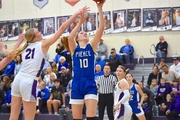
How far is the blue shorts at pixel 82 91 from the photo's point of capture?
7281 millimetres

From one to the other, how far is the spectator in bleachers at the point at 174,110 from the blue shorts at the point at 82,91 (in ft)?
21.6

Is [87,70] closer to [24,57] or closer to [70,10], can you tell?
[24,57]

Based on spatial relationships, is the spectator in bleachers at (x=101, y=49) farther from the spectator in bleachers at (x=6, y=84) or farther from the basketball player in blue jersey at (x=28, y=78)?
the basketball player in blue jersey at (x=28, y=78)

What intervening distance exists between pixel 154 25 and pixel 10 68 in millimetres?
7265

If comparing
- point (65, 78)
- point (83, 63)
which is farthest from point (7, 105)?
point (83, 63)

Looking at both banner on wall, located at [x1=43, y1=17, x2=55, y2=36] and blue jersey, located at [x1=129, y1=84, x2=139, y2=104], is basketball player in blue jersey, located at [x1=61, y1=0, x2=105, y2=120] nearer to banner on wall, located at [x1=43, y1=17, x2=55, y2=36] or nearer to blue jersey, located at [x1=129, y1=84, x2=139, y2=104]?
blue jersey, located at [x1=129, y1=84, x2=139, y2=104]

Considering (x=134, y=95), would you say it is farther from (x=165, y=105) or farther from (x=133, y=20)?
(x=133, y=20)

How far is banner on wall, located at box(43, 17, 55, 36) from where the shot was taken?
2312 cm

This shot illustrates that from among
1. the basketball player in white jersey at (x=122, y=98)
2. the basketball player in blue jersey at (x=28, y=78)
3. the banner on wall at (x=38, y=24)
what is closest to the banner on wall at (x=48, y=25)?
the banner on wall at (x=38, y=24)

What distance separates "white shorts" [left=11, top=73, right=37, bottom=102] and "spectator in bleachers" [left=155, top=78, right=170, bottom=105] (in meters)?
8.19

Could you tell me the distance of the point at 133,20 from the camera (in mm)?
21234

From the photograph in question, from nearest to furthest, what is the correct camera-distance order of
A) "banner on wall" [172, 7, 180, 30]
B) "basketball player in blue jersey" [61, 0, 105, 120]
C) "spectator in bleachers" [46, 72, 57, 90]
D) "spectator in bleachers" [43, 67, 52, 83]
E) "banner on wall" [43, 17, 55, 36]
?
"basketball player in blue jersey" [61, 0, 105, 120] < "spectator in bleachers" [46, 72, 57, 90] < "spectator in bleachers" [43, 67, 52, 83] < "banner on wall" [172, 7, 180, 30] < "banner on wall" [43, 17, 55, 36]

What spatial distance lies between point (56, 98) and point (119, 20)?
7.46 m

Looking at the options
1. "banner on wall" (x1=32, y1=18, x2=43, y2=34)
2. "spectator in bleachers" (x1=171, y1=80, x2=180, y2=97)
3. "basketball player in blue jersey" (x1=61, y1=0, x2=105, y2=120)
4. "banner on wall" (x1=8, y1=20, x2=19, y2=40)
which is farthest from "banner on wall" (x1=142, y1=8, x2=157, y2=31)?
"basketball player in blue jersey" (x1=61, y1=0, x2=105, y2=120)
